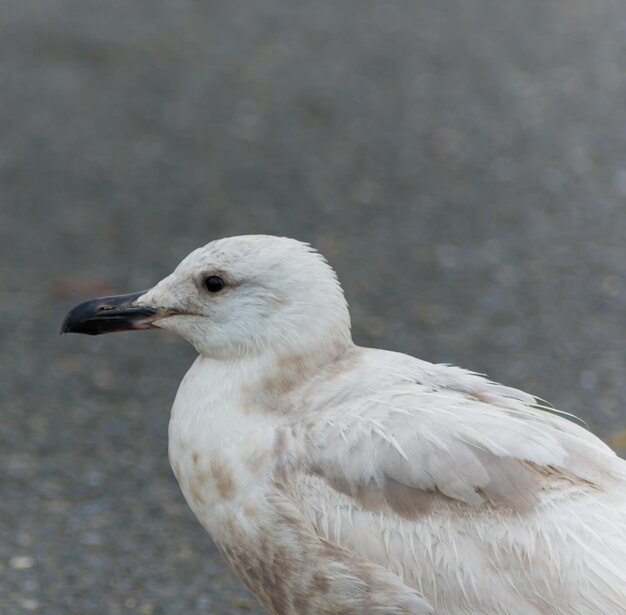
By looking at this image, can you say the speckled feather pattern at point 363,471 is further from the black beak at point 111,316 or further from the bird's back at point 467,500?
the black beak at point 111,316

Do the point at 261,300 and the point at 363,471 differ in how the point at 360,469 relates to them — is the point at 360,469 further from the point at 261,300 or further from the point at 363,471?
the point at 261,300

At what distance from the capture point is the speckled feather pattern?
2.89m

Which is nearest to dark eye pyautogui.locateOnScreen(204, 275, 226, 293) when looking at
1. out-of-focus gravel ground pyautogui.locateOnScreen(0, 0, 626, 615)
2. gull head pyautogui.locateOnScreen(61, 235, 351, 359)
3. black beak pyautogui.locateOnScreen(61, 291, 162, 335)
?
gull head pyautogui.locateOnScreen(61, 235, 351, 359)

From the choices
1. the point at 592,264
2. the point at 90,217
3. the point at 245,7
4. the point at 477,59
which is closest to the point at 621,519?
the point at 592,264

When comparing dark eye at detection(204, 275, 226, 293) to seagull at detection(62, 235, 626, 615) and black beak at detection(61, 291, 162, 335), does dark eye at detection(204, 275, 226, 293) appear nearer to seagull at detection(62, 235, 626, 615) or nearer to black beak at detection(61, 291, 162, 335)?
seagull at detection(62, 235, 626, 615)

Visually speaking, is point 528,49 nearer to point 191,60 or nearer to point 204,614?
point 191,60

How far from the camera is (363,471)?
2998 mm

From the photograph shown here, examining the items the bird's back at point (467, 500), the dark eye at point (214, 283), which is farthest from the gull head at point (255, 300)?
the bird's back at point (467, 500)

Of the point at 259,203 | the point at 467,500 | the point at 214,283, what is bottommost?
the point at 467,500

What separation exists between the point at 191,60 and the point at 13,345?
132 inches

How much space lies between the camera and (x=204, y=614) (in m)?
3.98

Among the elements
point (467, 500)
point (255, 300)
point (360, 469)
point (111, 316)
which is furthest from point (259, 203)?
point (467, 500)

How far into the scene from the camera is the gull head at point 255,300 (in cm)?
326

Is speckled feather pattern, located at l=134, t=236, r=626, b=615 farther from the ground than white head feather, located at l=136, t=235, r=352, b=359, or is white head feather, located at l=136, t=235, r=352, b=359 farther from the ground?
white head feather, located at l=136, t=235, r=352, b=359
